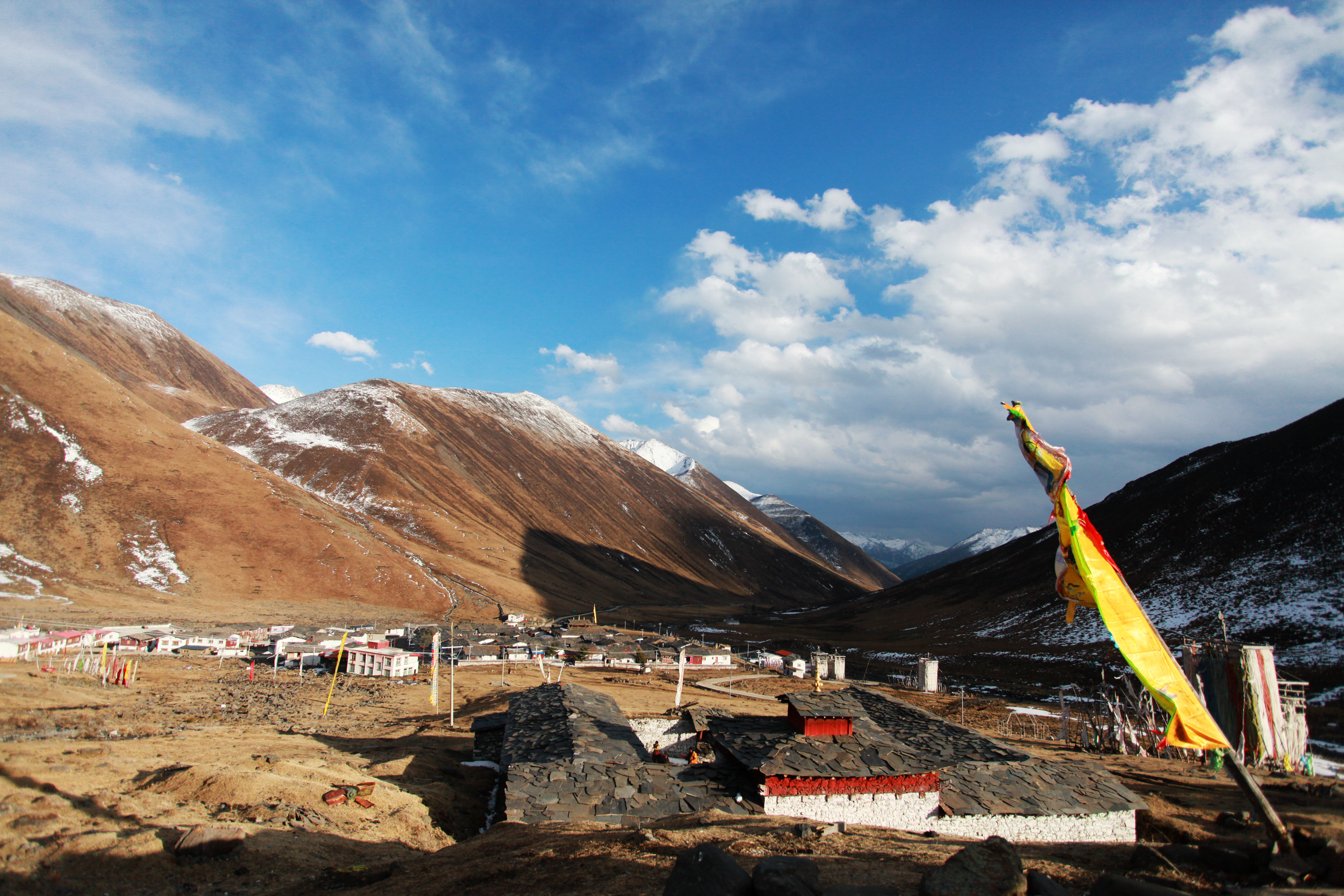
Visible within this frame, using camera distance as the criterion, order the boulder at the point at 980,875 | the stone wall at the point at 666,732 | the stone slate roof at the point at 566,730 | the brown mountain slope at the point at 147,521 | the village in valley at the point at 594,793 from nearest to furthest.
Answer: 1. the boulder at the point at 980,875
2. the village in valley at the point at 594,793
3. the stone slate roof at the point at 566,730
4. the stone wall at the point at 666,732
5. the brown mountain slope at the point at 147,521

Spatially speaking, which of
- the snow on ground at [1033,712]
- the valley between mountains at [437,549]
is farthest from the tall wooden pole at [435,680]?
the valley between mountains at [437,549]

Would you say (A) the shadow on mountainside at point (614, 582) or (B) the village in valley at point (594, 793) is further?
(A) the shadow on mountainside at point (614, 582)

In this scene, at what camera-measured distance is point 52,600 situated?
66875 millimetres

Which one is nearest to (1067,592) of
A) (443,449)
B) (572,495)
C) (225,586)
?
(225,586)

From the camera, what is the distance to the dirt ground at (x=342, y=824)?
37.5ft

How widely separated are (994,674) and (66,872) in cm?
7136

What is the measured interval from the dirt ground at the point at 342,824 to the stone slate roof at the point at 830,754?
2189 millimetres

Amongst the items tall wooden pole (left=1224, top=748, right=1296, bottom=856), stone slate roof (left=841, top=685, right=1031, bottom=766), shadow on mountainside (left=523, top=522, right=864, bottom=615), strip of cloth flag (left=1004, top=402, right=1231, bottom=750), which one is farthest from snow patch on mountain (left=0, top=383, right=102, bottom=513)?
tall wooden pole (left=1224, top=748, right=1296, bottom=856)

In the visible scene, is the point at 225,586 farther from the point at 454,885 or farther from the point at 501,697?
the point at 454,885

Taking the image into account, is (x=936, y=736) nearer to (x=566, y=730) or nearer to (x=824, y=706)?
(x=824, y=706)

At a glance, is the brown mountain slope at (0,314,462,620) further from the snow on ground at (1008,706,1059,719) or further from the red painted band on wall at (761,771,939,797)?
the red painted band on wall at (761,771,939,797)

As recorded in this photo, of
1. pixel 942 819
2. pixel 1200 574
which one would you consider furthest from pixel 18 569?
pixel 1200 574

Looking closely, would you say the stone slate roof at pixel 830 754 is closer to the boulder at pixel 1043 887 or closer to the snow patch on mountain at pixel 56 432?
the boulder at pixel 1043 887

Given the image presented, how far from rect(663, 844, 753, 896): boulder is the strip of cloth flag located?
527 cm
